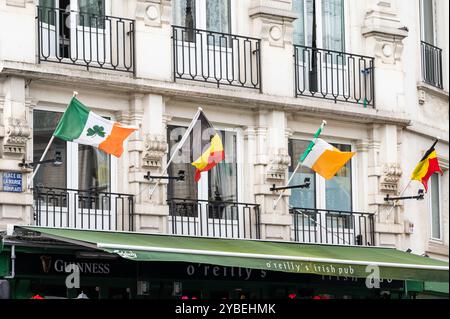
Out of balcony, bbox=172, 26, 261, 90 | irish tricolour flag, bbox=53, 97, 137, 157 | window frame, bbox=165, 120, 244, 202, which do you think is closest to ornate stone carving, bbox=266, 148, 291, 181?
window frame, bbox=165, 120, 244, 202

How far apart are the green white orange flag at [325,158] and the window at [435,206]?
14.0 ft

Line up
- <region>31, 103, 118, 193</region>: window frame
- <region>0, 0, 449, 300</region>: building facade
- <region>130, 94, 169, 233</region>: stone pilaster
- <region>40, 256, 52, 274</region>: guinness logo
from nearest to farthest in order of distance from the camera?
<region>40, 256, 52, 274</region>: guinness logo
<region>0, 0, 449, 300</region>: building facade
<region>31, 103, 118, 193</region>: window frame
<region>130, 94, 169, 233</region>: stone pilaster

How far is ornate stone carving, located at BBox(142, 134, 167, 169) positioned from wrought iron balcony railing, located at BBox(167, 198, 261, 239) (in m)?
0.72

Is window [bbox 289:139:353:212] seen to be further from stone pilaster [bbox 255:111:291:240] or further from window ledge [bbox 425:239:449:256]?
window ledge [bbox 425:239:449:256]

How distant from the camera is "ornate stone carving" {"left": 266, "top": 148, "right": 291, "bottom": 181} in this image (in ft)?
71.7

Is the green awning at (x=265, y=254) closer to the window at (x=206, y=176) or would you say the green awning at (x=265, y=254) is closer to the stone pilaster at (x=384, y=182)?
the stone pilaster at (x=384, y=182)

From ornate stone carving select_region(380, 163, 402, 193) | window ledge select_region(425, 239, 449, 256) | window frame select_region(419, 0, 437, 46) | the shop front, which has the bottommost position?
the shop front

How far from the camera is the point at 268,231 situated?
2177 cm

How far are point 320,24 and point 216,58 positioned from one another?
8.36 ft

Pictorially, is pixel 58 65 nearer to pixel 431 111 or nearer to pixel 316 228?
pixel 316 228

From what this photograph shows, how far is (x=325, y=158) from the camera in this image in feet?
70.2

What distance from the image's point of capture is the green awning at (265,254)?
1783cm

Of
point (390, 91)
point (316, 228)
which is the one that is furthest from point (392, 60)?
point (316, 228)

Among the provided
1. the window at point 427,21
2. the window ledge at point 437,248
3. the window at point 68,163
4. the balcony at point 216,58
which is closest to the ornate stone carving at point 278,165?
the balcony at point 216,58
